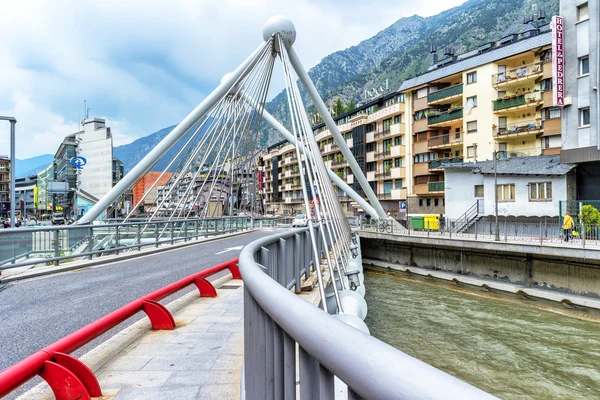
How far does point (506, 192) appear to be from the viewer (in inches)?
1305

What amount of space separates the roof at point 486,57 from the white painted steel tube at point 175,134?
28.2 meters

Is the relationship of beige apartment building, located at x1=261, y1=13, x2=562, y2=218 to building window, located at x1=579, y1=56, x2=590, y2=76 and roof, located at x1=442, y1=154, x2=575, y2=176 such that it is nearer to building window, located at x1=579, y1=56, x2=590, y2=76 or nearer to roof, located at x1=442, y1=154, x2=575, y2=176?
roof, located at x1=442, y1=154, x2=575, y2=176

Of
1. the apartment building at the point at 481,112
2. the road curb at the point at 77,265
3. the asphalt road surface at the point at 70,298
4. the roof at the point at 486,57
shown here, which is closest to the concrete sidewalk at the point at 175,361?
the asphalt road surface at the point at 70,298

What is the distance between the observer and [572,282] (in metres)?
20.0

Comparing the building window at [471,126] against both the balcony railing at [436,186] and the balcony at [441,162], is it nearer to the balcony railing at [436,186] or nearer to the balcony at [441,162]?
the balcony at [441,162]

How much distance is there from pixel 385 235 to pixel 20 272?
24.7 meters

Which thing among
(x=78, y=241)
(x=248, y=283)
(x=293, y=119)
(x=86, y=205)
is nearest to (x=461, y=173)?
(x=293, y=119)

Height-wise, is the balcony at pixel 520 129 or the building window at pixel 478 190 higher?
the balcony at pixel 520 129

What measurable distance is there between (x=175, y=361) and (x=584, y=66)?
32819mm

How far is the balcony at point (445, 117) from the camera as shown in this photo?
144 feet

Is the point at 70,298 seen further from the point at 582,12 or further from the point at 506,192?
the point at 582,12

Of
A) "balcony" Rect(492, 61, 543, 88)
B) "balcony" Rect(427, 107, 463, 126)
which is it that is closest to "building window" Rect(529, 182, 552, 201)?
"balcony" Rect(492, 61, 543, 88)

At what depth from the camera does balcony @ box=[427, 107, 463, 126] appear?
4375 cm

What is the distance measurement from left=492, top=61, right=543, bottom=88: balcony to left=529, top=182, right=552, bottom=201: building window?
1106 cm
